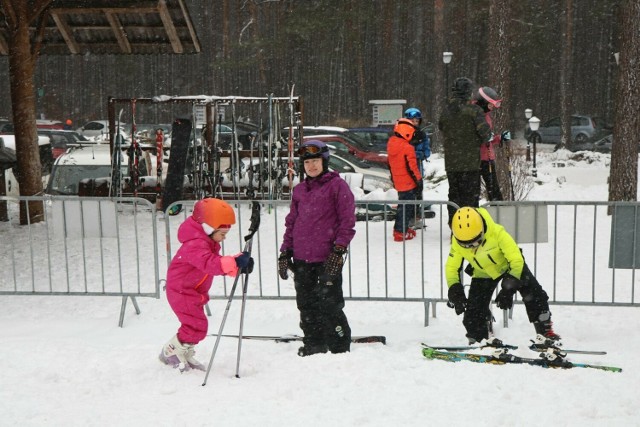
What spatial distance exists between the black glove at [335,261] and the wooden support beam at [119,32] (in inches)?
359

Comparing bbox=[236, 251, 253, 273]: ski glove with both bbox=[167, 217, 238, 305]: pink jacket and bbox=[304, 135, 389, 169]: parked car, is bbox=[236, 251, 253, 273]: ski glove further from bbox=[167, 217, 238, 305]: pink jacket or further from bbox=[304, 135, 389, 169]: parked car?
bbox=[304, 135, 389, 169]: parked car

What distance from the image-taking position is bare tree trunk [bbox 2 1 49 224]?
40.8 feet

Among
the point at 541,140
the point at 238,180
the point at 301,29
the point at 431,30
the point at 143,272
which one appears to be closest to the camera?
the point at 143,272

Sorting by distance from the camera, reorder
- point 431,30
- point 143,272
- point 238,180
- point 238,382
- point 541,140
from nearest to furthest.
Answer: point 238,382 < point 143,272 < point 238,180 < point 541,140 < point 431,30

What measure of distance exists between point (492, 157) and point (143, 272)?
15.1 ft

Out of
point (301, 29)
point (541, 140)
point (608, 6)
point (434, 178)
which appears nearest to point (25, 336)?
point (434, 178)

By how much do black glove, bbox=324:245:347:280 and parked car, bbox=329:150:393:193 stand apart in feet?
33.1

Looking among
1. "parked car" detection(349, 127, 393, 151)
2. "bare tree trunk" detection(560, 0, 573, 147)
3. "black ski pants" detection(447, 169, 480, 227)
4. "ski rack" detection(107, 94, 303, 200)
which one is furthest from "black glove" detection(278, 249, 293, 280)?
"bare tree trunk" detection(560, 0, 573, 147)

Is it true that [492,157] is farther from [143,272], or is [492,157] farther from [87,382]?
[87,382]

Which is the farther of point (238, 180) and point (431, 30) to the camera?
point (431, 30)

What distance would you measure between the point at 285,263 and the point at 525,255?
14.5 feet

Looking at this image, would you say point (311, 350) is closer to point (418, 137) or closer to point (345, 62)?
point (418, 137)

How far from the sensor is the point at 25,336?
7406 mm

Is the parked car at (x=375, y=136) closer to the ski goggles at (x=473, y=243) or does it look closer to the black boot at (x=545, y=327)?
the black boot at (x=545, y=327)
